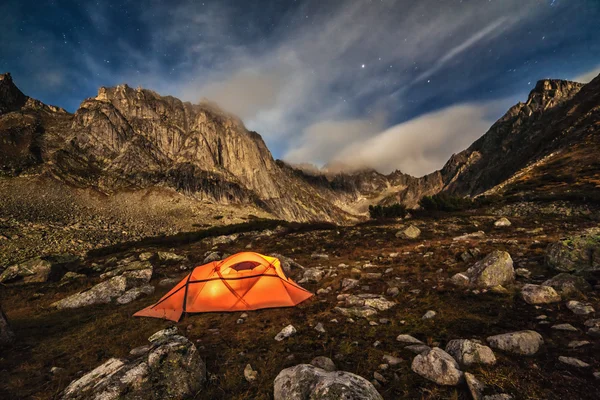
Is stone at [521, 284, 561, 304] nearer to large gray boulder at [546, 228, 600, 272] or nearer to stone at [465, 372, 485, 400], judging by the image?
large gray boulder at [546, 228, 600, 272]

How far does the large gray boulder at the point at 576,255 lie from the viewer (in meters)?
7.41

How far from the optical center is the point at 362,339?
5797 mm

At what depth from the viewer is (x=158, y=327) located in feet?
25.7

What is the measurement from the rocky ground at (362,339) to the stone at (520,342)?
0.02 metres

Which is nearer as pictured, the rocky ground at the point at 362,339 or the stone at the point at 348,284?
the rocky ground at the point at 362,339

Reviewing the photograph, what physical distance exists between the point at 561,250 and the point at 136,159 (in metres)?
132

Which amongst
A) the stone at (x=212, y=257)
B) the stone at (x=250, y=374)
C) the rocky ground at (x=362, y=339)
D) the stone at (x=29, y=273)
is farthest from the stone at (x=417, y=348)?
the stone at (x=29, y=273)

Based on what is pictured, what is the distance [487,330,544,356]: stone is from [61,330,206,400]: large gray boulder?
5480 mm

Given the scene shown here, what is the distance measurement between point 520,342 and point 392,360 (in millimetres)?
2250

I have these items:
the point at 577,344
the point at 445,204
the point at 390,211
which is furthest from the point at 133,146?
the point at 577,344

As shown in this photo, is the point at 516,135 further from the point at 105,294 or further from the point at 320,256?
the point at 105,294

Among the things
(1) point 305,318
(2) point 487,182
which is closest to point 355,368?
(1) point 305,318

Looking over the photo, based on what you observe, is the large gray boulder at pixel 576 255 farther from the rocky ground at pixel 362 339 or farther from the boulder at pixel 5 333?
the boulder at pixel 5 333

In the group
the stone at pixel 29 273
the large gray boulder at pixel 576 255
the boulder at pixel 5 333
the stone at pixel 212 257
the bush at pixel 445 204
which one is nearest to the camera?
the large gray boulder at pixel 576 255
